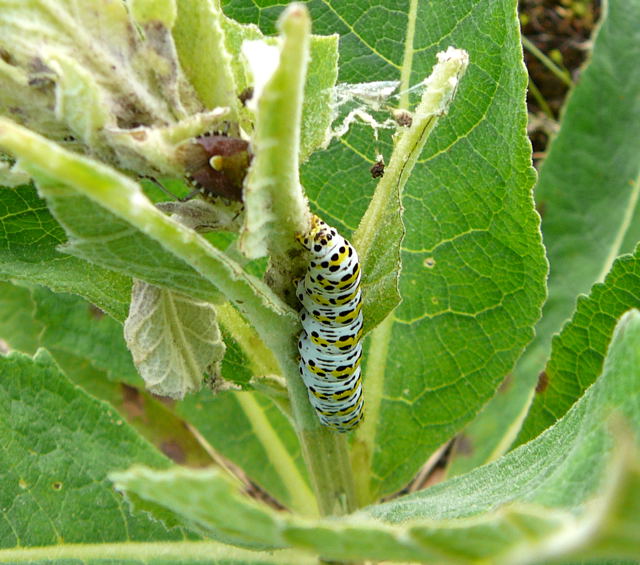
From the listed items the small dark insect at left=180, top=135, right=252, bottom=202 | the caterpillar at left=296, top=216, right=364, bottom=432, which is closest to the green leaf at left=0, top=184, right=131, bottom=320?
the caterpillar at left=296, top=216, right=364, bottom=432

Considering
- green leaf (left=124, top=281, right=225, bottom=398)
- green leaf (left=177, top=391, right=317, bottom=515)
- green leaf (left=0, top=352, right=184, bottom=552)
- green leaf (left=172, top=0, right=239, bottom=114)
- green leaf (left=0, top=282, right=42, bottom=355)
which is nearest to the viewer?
green leaf (left=172, top=0, right=239, bottom=114)

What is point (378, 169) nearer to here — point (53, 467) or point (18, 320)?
point (53, 467)

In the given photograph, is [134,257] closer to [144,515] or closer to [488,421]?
[144,515]

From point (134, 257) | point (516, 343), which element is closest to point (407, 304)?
point (516, 343)

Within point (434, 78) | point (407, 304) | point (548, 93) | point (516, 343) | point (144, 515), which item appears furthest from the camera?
point (548, 93)

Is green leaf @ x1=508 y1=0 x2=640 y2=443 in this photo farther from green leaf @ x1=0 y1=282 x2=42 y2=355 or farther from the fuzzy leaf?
green leaf @ x1=0 y1=282 x2=42 y2=355

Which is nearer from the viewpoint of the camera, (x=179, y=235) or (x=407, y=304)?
(x=179, y=235)

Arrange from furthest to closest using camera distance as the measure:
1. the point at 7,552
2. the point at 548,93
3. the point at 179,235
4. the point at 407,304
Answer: the point at 548,93 → the point at 407,304 → the point at 7,552 → the point at 179,235

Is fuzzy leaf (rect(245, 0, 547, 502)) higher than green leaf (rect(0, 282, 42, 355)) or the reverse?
higher
